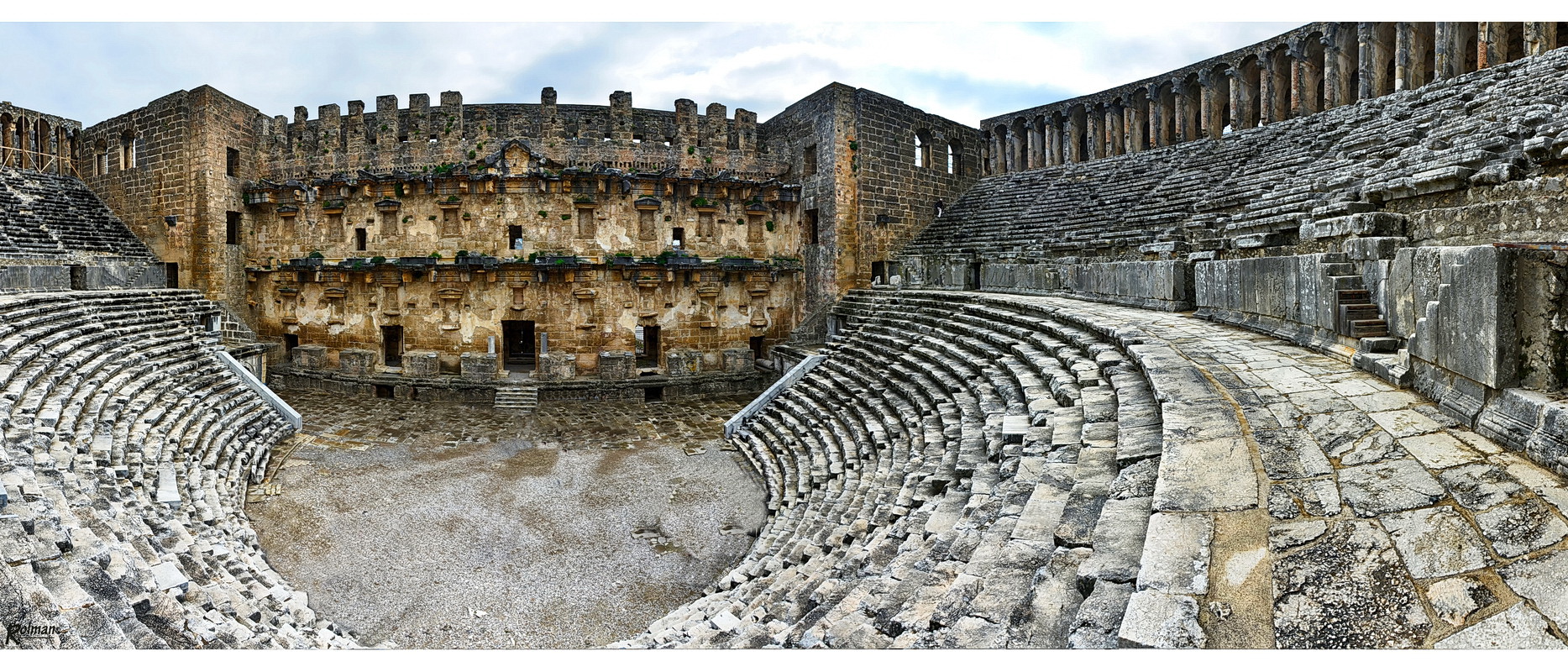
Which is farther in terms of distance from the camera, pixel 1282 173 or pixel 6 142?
pixel 6 142

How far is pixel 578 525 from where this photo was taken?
929 cm

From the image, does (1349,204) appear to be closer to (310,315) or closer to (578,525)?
(578,525)

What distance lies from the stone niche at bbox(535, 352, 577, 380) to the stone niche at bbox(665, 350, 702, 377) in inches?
86.5

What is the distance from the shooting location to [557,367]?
59.4 feet

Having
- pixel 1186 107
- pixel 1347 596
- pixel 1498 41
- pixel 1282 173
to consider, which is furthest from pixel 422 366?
pixel 1498 41

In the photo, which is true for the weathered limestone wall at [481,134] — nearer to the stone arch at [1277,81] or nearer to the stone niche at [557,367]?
the stone niche at [557,367]

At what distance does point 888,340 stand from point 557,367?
8270 millimetres

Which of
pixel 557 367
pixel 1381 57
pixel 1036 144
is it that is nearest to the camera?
pixel 1381 57

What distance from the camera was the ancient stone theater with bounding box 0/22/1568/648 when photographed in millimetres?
3500

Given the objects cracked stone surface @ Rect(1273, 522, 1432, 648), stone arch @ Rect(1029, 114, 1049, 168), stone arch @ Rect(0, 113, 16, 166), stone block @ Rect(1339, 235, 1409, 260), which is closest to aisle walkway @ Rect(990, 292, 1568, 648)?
cracked stone surface @ Rect(1273, 522, 1432, 648)

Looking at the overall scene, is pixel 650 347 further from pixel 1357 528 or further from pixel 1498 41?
pixel 1498 41

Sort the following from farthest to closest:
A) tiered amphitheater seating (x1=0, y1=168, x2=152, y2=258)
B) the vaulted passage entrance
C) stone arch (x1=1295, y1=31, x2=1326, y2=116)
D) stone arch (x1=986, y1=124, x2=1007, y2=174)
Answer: stone arch (x1=986, y1=124, x2=1007, y2=174) < the vaulted passage entrance < tiered amphitheater seating (x1=0, y1=168, x2=152, y2=258) < stone arch (x1=1295, y1=31, x2=1326, y2=116)

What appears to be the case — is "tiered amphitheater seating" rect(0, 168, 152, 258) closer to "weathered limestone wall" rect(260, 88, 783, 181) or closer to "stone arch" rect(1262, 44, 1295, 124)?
"weathered limestone wall" rect(260, 88, 783, 181)

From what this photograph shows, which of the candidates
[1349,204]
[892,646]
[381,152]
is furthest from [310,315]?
[1349,204]
